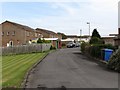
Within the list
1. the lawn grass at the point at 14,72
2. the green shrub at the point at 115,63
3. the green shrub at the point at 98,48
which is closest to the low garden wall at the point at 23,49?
the green shrub at the point at 98,48

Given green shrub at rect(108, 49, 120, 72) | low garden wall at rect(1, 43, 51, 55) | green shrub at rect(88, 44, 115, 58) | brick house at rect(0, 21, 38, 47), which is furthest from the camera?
brick house at rect(0, 21, 38, 47)

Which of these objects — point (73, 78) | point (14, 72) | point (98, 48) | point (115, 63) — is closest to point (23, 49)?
point (98, 48)

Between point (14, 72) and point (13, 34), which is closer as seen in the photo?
point (14, 72)

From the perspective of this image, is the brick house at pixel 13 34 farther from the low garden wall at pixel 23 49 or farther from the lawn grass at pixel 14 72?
the lawn grass at pixel 14 72

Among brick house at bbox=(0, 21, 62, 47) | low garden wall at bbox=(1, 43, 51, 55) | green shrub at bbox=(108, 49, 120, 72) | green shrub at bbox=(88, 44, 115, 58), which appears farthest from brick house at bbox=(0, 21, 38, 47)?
green shrub at bbox=(108, 49, 120, 72)

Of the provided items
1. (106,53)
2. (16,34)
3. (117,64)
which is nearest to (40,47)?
(16,34)

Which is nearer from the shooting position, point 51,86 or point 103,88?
point 103,88

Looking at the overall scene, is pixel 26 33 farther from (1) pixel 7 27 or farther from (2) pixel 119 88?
(2) pixel 119 88

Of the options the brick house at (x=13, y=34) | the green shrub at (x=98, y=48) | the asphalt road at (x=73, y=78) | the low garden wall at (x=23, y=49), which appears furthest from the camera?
the brick house at (x=13, y=34)

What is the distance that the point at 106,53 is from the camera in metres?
27.4

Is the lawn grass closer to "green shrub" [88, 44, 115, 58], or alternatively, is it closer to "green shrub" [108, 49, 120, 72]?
"green shrub" [108, 49, 120, 72]

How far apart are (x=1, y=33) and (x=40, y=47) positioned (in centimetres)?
2393

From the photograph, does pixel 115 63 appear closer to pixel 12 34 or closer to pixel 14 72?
pixel 14 72

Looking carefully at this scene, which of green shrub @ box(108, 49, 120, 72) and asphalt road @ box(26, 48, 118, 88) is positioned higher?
green shrub @ box(108, 49, 120, 72)
